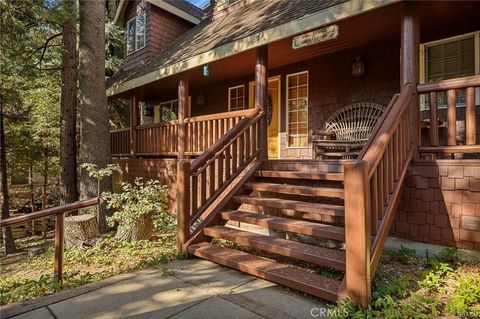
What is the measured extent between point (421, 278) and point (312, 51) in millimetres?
4632

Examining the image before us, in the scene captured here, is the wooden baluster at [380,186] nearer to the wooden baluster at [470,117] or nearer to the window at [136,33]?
the wooden baluster at [470,117]

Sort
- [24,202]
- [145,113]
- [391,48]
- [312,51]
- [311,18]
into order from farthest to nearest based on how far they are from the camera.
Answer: [24,202], [145,113], [312,51], [391,48], [311,18]

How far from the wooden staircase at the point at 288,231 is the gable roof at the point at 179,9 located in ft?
26.0

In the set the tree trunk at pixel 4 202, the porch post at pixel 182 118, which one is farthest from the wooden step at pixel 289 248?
the tree trunk at pixel 4 202

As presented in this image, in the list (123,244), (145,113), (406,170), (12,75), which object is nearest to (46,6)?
(12,75)

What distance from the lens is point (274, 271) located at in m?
3.02

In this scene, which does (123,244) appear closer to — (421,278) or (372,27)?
(421,278)

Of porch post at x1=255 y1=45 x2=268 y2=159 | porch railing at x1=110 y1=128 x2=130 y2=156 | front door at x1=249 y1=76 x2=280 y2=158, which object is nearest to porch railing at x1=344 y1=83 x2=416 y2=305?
porch post at x1=255 y1=45 x2=268 y2=159

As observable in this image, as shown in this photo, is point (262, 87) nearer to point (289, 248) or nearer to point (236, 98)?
point (289, 248)

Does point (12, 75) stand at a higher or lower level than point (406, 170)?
higher

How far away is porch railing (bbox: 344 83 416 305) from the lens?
2416 mm

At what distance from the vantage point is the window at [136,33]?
10867mm

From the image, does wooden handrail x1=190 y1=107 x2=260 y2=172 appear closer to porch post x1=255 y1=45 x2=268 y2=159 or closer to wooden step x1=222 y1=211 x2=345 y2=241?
porch post x1=255 y1=45 x2=268 y2=159

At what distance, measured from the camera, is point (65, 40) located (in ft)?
26.6
